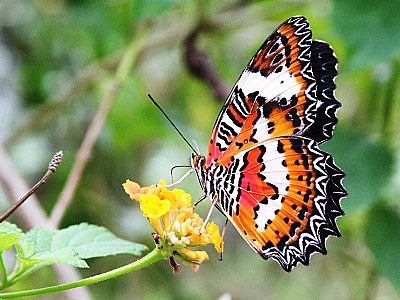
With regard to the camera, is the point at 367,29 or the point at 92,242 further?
the point at 367,29

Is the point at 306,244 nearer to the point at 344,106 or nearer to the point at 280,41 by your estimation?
the point at 280,41

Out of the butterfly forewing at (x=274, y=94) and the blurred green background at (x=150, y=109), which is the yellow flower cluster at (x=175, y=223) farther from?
the blurred green background at (x=150, y=109)

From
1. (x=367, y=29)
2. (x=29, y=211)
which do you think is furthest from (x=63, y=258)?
(x=367, y=29)

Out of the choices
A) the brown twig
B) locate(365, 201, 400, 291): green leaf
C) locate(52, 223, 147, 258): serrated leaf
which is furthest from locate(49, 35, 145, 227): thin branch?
locate(365, 201, 400, 291): green leaf

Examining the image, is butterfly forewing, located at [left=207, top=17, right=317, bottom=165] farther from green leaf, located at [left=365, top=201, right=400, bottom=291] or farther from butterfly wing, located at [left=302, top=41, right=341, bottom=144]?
green leaf, located at [left=365, top=201, right=400, bottom=291]

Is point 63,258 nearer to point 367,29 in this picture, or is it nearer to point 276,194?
point 276,194

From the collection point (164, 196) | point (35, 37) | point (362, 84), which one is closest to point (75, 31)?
point (35, 37)
